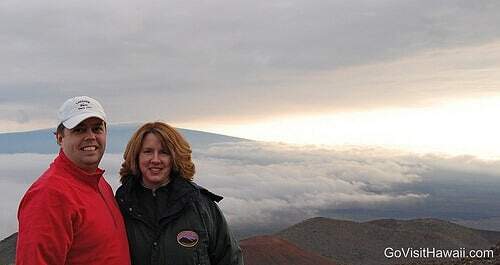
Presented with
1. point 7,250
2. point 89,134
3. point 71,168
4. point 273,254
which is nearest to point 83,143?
point 89,134

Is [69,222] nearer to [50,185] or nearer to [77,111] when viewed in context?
[50,185]

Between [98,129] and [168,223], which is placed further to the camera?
[168,223]

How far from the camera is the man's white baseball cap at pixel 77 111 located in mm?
4715

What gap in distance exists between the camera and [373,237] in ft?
173

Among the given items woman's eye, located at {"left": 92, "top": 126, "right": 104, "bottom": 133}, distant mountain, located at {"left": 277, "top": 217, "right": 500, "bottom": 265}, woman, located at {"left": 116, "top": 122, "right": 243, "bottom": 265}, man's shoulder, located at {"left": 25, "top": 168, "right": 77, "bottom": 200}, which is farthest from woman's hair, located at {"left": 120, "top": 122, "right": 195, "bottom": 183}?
distant mountain, located at {"left": 277, "top": 217, "right": 500, "bottom": 265}

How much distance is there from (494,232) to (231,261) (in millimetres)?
59248

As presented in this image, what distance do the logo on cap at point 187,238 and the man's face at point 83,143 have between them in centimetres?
95

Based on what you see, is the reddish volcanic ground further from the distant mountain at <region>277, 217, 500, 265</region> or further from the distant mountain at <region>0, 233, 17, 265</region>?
the distant mountain at <region>0, 233, 17, 265</region>

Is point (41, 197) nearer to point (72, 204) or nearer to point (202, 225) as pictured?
point (72, 204)

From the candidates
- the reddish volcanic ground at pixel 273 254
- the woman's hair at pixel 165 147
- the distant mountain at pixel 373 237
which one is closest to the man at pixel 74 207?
the woman's hair at pixel 165 147

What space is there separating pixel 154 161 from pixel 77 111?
835 millimetres

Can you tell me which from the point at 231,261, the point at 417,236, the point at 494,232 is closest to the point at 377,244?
the point at 417,236

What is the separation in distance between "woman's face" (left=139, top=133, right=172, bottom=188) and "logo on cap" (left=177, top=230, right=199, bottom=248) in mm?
489

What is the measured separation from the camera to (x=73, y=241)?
15.0 ft
